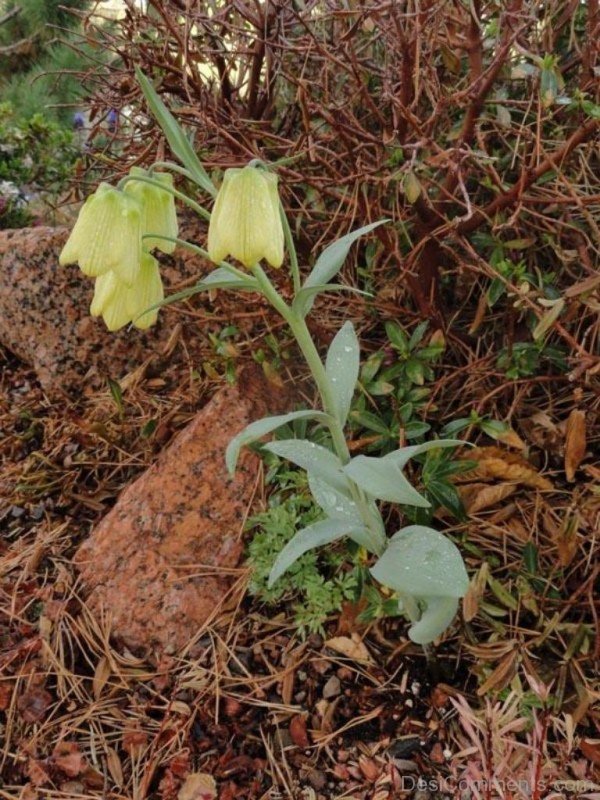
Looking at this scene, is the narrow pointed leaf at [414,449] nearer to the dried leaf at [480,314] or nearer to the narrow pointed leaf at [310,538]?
the narrow pointed leaf at [310,538]

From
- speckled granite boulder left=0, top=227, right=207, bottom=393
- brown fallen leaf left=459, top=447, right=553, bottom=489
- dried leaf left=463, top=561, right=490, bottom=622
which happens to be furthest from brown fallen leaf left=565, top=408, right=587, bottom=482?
speckled granite boulder left=0, top=227, right=207, bottom=393

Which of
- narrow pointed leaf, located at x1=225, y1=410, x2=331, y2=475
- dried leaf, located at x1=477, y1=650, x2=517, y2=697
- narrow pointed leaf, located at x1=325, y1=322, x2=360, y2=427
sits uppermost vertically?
narrow pointed leaf, located at x1=225, y1=410, x2=331, y2=475

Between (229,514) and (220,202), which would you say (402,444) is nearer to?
(229,514)

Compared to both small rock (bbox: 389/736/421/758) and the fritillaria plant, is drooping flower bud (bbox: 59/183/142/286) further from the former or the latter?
small rock (bbox: 389/736/421/758)

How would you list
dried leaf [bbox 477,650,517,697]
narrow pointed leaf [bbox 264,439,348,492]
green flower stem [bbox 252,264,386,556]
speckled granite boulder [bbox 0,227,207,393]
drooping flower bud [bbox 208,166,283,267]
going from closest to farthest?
drooping flower bud [bbox 208,166,283,267]
green flower stem [bbox 252,264,386,556]
narrow pointed leaf [bbox 264,439,348,492]
dried leaf [bbox 477,650,517,697]
speckled granite boulder [bbox 0,227,207,393]

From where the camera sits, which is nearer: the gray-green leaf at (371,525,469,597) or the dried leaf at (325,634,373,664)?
the gray-green leaf at (371,525,469,597)

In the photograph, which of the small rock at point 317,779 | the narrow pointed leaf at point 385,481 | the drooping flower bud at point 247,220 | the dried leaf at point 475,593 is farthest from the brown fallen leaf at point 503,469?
the drooping flower bud at point 247,220
